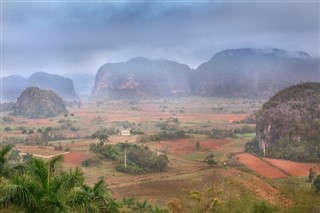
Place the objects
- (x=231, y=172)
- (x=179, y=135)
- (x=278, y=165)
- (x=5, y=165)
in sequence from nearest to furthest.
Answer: (x=5, y=165)
(x=231, y=172)
(x=278, y=165)
(x=179, y=135)

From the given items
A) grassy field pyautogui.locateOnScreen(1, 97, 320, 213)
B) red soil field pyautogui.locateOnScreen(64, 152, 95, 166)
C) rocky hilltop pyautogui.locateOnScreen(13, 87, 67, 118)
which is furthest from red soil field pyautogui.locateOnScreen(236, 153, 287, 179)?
rocky hilltop pyautogui.locateOnScreen(13, 87, 67, 118)

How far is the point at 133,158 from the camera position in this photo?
56438mm

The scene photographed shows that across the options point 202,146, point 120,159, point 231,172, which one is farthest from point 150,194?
point 202,146

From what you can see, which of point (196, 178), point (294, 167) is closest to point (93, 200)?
point (196, 178)

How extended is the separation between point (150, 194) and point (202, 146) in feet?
108

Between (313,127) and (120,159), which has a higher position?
(313,127)

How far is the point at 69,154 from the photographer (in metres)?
57.8

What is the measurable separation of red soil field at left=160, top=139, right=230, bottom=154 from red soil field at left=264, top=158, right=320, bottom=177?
49.5 ft

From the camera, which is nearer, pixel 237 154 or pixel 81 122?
pixel 237 154

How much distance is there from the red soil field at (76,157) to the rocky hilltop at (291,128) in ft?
88.8

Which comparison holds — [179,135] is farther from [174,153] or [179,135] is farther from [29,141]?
[29,141]

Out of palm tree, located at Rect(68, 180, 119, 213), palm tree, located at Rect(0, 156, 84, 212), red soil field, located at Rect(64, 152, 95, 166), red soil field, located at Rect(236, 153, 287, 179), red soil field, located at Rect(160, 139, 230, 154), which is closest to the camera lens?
palm tree, located at Rect(0, 156, 84, 212)

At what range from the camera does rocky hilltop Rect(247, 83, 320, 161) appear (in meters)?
58.5

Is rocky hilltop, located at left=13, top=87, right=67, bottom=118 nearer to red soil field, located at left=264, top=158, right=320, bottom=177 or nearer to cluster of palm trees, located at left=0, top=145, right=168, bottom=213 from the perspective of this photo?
red soil field, located at left=264, top=158, right=320, bottom=177
